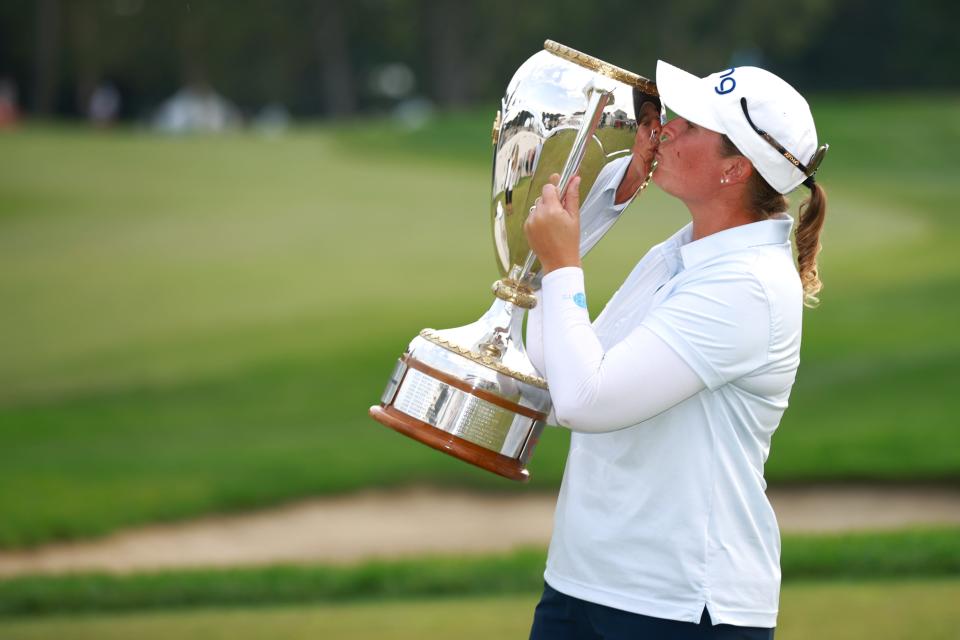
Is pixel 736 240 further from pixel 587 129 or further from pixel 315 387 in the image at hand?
pixel 315 387

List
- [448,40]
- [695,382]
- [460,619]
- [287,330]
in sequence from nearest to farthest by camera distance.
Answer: [695,382]
[460,619]
[287,330]
[448,40]

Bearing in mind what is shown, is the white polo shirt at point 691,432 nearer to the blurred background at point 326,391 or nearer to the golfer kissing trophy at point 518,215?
the golfer kissing trophy at point 518,215

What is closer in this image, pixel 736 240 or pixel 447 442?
pixel 736 240

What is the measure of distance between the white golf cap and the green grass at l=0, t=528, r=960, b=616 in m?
3.59

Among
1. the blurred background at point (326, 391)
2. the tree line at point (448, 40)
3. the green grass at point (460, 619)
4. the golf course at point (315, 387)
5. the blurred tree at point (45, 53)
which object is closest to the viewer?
the green grass at point (460, 619)

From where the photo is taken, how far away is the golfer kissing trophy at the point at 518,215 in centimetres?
250

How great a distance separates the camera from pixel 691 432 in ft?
7.57

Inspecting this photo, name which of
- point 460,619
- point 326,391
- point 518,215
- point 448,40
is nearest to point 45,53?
point 448,40

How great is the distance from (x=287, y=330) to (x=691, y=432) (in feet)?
28.5

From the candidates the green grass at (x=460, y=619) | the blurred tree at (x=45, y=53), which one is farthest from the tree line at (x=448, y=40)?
the green grass at (x=460, y=619)

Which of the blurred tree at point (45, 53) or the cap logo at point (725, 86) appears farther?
the blurred tree at point (45, 53)

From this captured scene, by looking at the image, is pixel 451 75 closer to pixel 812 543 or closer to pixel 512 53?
pixel 512 53

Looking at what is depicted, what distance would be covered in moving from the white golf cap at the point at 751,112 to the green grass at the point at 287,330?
216 inches

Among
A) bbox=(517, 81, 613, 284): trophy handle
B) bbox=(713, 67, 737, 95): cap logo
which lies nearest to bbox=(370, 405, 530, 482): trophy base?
bbox=(517, 81, 613, 284): trophy handle
